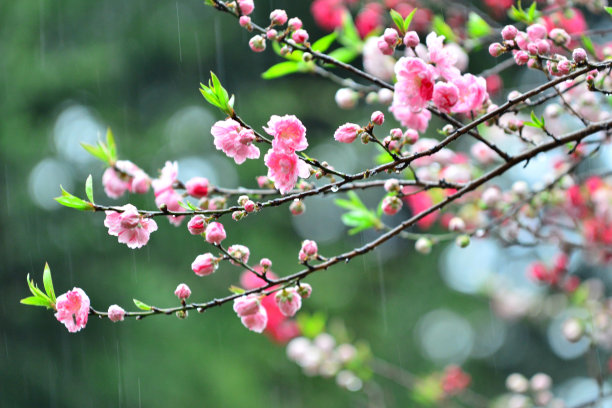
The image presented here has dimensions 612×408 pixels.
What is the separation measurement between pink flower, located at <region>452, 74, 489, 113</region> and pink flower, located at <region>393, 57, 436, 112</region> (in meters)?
0.07

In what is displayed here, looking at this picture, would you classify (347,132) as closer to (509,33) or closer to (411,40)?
(411,40)

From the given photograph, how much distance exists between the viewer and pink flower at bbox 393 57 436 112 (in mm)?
889

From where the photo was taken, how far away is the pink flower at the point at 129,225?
0.83m

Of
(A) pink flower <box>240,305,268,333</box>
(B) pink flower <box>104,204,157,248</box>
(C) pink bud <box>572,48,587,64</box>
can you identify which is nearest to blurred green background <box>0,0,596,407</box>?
(A) pink flower <box>240,305,268,333</box>

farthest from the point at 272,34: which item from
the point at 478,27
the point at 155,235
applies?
the point at 155,235

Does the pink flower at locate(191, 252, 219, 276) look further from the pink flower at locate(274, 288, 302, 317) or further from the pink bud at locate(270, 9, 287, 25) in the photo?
the pink bud at locate(270, 9, 287, 25)

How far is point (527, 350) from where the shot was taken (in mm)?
5719

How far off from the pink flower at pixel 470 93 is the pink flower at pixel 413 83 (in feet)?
0.24

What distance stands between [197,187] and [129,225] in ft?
0.35

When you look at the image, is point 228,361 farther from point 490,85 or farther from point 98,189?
point 490,85

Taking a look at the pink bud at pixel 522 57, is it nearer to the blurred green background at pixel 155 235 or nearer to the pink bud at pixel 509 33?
the pink bud at pixel 509 33

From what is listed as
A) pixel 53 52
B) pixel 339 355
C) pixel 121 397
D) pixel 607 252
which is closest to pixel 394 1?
pixel 607 252

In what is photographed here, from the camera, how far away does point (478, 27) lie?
1.51m

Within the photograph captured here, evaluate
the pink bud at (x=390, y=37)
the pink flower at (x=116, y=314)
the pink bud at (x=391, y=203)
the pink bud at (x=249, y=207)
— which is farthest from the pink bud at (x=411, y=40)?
the pink flower at (x=116, y=314)
